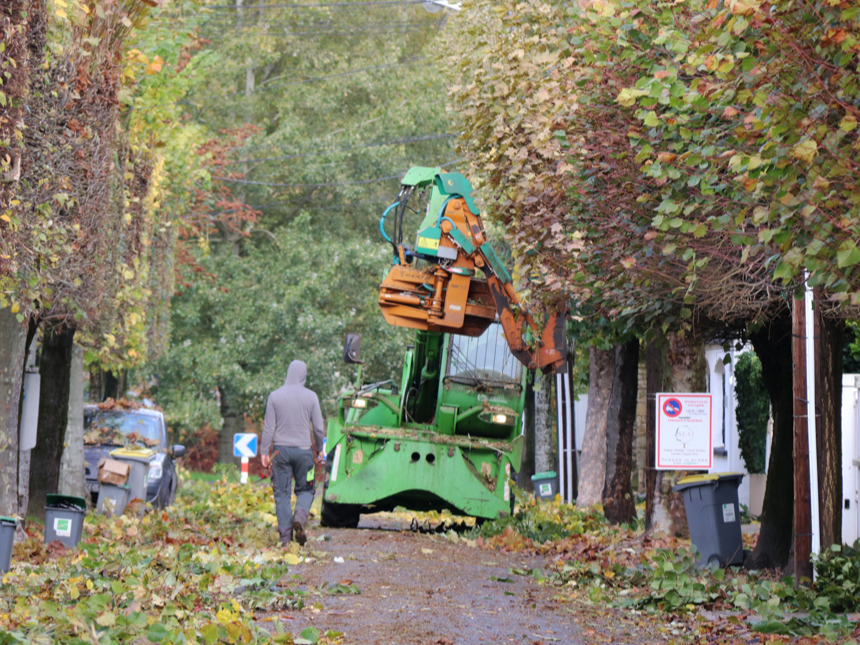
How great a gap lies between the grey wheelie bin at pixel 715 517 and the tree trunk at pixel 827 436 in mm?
1086

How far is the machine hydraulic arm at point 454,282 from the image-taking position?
14.2m

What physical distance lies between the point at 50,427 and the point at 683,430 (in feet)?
25.6

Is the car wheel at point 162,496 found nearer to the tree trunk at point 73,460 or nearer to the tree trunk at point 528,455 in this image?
the tree trunk at point 73,460

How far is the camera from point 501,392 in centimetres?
1625

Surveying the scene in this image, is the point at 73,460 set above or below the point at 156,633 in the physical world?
above

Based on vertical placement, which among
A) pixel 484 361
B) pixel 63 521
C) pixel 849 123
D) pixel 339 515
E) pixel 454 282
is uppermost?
pixel 454 282

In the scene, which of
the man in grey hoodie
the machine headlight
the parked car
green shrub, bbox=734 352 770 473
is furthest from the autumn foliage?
green shrub, bbox=734 352 770 473

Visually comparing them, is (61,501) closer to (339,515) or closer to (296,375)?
(296,375)

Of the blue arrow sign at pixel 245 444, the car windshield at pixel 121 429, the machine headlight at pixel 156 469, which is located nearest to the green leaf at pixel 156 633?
the machine headlight at pixel 156 469

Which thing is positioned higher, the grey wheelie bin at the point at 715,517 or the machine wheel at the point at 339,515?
the grey wheelie bin at the point at 715,517

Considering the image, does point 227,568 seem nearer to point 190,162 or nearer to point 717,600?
→ point 717,600

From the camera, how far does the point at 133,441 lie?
19125 millimetres

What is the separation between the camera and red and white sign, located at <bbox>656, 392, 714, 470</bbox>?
12.1 m

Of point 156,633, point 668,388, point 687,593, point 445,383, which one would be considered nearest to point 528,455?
point 445,383
